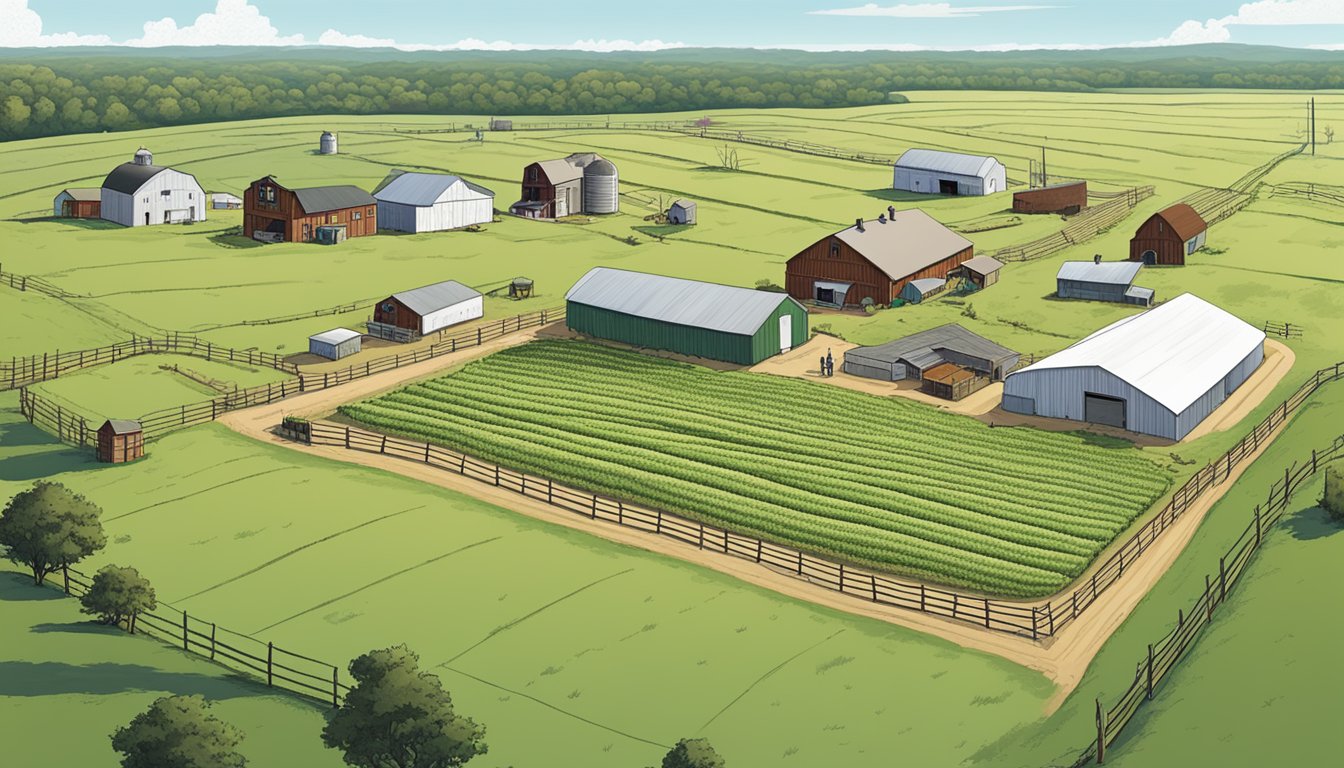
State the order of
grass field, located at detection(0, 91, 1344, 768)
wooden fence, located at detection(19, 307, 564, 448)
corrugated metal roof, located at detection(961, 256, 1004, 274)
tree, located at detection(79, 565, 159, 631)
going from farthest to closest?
corrugated metal roof, located at detection(961, 256, 1004, 274), wooden fence, located at detection(19, 307, 564, 448), tree, located at detection(79, 565, 159, 631), grass field, located at detection(0, 91, 1344, 768)

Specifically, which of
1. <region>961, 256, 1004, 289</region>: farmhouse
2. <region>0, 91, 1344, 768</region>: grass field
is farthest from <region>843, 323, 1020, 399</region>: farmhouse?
<region>961, 256, 1004, 289</region>: farmhouse

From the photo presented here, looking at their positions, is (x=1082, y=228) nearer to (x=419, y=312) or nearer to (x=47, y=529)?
(x=419, y=312)

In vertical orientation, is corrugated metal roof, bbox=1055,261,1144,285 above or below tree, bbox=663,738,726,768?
above


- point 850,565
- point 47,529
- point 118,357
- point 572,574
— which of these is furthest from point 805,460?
point 118,357

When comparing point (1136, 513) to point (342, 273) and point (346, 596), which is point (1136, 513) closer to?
point (346, 596)

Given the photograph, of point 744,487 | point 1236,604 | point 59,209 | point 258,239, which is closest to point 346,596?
point 744,487

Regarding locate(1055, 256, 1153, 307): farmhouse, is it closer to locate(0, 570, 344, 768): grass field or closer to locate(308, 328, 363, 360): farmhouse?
locate(308, 328, 363, 360): farmhouse

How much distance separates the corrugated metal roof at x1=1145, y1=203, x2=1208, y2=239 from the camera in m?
100

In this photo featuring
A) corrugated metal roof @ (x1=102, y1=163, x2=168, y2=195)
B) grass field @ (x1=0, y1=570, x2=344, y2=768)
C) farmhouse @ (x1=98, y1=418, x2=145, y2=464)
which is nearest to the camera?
grass field @ (x1=0, y1=570, x2=344, y2=768)

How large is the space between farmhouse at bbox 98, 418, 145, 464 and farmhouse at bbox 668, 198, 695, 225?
2611 inches

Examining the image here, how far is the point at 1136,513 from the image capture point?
53.3 metres

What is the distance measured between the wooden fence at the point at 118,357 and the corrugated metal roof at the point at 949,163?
80253mm

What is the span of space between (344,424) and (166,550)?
55.7 feet

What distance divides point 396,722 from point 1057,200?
340 ft
